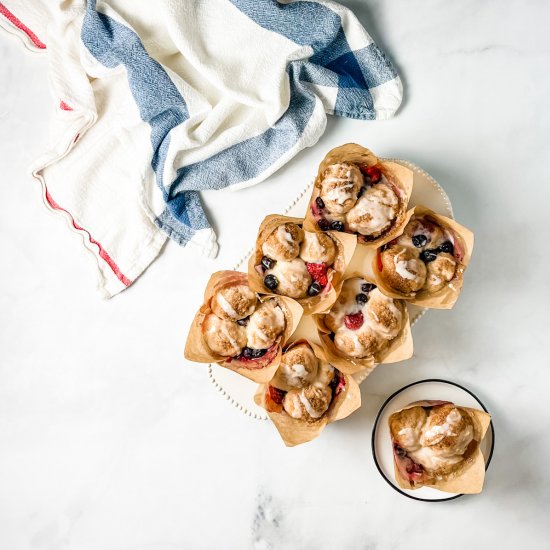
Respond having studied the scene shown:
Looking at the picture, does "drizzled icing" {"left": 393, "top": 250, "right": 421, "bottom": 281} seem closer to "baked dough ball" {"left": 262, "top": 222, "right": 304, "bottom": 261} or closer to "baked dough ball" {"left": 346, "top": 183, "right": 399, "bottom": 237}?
"baked dough ball" {"left": 346, "top": 183, "right": 399, "bottom": 237}

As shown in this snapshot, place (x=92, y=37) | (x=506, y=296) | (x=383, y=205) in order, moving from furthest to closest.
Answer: (x=506, y=296)
(x=92, y=37)
(x=383, y=205)

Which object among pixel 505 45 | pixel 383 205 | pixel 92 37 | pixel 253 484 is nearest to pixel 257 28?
pixel 92 37

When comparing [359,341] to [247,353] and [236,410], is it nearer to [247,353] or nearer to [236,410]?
[247,353]

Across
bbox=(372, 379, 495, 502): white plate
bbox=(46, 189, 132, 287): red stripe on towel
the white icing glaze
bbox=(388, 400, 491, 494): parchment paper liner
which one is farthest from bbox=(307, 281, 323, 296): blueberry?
bbox=(46, 189, 132, 287): red stripe on towel

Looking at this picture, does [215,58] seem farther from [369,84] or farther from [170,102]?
[369,84]

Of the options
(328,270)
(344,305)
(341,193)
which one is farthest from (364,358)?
(341,193)

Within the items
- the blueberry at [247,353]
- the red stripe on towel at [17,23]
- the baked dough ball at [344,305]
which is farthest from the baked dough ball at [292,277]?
the red stripe on towel at [17,23]

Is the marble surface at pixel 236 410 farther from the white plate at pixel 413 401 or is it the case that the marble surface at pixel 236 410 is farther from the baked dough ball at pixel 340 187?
the baked dough ball at pixel 340 187
